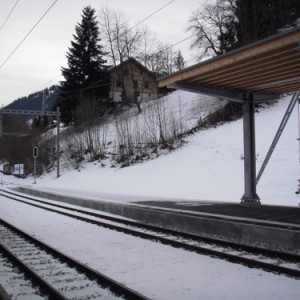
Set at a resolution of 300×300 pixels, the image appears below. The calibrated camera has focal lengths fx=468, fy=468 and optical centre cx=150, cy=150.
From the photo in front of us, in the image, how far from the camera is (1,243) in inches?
431

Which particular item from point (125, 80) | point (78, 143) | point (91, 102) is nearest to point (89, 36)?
point (125, 80)

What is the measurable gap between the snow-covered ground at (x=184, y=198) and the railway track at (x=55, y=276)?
339 mm

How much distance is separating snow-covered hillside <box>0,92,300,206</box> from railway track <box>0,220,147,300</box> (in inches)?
427

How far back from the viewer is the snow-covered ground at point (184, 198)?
22.8ft

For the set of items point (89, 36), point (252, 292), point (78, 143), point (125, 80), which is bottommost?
point (252, 292)

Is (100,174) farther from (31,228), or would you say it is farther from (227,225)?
(227,225)

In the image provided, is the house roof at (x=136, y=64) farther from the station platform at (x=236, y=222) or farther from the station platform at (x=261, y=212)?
the station platform at (x=261, y=212)

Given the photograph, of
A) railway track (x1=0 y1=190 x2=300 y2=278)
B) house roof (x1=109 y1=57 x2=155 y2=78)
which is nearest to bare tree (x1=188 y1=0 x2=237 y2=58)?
house roof (x1=109 y1=57 x2=155 y2=78)

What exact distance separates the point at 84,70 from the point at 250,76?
4656 centimetres

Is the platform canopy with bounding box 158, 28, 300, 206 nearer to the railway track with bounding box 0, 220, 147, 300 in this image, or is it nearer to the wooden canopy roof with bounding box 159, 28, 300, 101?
the wooden canopy roof with bounding box 159, 28, 300, 101

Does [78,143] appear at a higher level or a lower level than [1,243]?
higher

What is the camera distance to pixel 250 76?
13734 millimetres

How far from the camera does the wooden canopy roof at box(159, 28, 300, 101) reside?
420 inches

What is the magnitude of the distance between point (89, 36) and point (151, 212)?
48.4m
